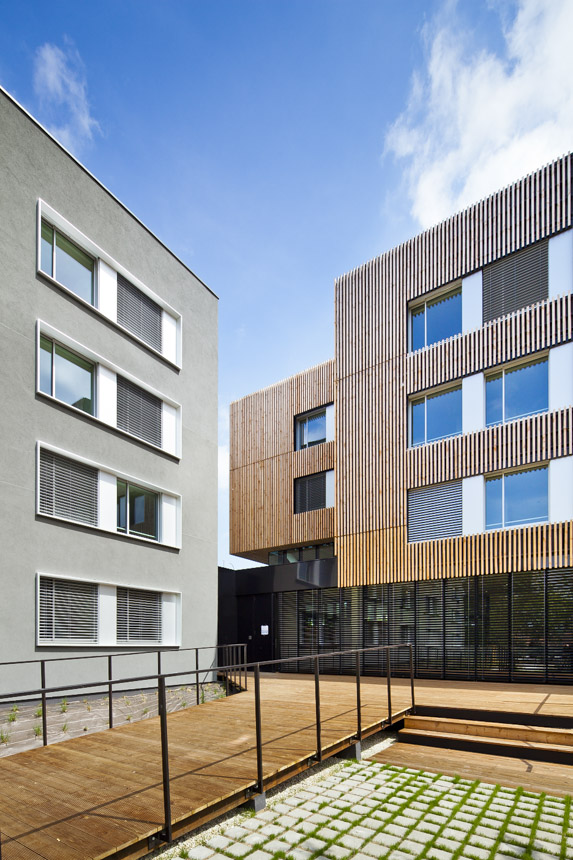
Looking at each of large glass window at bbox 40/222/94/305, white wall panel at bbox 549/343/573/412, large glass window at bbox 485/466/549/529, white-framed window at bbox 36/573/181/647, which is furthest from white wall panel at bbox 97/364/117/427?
white wall panel at bbox 549/343/573/412

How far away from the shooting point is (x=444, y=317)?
15438 millimetres

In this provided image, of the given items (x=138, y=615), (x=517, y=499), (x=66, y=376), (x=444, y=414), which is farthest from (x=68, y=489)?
(x=517, y=499)

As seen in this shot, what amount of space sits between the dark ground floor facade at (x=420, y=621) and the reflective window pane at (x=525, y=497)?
1.17 m

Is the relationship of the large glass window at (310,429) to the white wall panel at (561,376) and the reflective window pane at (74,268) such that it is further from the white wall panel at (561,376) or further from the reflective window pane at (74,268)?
the reflective window pane at (74,268)

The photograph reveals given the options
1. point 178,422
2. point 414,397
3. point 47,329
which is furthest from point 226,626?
point 47,329

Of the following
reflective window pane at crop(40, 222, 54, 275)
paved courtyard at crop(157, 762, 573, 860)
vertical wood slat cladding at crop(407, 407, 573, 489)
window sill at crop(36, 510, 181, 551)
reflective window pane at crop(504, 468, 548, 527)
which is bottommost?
paved courtyard at crop(157, 762, 573, 860)

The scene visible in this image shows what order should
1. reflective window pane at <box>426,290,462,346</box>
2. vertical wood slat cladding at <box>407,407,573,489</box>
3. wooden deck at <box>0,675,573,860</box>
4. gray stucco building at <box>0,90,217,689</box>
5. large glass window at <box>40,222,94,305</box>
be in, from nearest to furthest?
wooden deck at <box>0,675,573,860</box> < gray stucco building at <box>0,90,217,689</box> < large glass window at <box>40,222,94,305</box> < vertical wood slat cladding at <box>407,407,573,489</box> < reflective window pane at <box>426,290,462,346</box>

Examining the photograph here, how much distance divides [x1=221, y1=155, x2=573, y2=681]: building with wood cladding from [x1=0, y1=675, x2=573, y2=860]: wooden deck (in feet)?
16.0

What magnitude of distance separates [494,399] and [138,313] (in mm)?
8615

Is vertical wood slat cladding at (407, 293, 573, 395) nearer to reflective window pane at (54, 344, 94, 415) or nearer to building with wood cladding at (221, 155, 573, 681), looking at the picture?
building with wood cladding at (221, 155, 573, 681)

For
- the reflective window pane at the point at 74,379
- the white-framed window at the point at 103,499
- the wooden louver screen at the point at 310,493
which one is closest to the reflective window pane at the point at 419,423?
the wooden louver screen at the point at 310,493

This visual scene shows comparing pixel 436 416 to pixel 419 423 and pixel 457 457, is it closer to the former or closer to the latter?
pixel 419 423

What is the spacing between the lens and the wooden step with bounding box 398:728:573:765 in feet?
21.5

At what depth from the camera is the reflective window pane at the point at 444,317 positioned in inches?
596
